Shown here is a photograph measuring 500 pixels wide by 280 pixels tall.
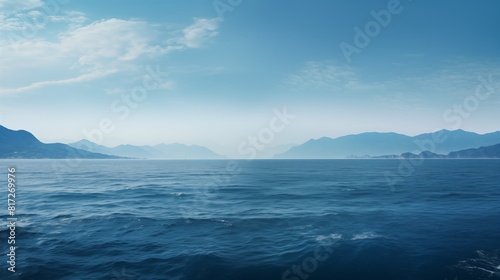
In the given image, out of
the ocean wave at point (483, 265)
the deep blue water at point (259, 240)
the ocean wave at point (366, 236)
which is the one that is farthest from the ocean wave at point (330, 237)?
the ocean wave at point (483, 265)

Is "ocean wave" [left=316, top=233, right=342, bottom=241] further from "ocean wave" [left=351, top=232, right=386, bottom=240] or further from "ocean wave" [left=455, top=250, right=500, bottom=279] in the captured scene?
"ocean wave" [left=455, top=250, right=500, bottom=279]

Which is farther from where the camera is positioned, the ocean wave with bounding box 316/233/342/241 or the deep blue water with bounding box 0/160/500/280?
the ocean wave with bounding box 316/233/342/241

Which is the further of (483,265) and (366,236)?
(366,236)

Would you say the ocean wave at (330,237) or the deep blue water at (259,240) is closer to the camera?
the deep blue water at (259,240)

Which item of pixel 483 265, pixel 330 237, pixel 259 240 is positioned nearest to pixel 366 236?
pixel 330 237

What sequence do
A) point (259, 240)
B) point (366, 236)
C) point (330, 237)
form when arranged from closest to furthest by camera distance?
1. point (259, 240)
2. point (330, 237)
3. point (366, 236)

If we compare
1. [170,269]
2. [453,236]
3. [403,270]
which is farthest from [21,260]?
[453,236]

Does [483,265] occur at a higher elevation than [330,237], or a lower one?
higher

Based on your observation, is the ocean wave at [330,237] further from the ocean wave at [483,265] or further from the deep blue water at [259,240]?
the ocean wave at [483,265]

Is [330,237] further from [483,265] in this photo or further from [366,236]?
[483,265]

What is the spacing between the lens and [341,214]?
4034 cm

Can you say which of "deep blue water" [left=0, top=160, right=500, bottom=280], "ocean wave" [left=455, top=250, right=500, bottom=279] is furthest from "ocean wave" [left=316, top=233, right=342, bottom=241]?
"ocean wave" [left=455, top=250, right=500, bottom=279]

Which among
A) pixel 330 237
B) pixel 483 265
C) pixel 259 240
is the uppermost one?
pixel 483 265

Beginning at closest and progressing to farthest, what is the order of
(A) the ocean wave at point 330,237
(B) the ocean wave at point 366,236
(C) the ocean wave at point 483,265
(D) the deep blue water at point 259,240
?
(C) the ocean wave at point 483,265 → (D) the deep blue water at point 259,240 → (A) the ocean wave at point 330,237 → (B) the ocean wave at point 366,236
